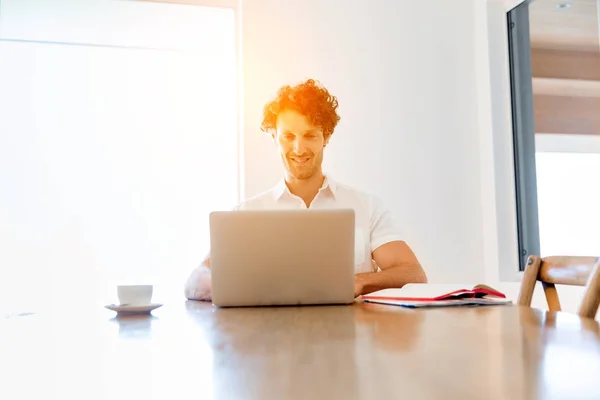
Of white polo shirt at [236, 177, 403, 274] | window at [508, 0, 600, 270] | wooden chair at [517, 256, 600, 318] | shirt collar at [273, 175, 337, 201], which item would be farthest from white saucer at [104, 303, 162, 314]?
window at [508, 0, 600, 270]

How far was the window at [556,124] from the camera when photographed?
334 cm

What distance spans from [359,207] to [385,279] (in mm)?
735

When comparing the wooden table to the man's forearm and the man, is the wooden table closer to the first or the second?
the man's forearm

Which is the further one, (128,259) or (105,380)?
(128,259)

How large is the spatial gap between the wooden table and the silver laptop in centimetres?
28

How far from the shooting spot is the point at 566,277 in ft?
4.68

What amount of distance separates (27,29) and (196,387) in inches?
146

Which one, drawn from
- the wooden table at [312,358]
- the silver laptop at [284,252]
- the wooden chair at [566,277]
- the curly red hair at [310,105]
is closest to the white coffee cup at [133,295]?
the silver laptop at [284,252]

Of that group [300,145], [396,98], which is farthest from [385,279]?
[396,98]

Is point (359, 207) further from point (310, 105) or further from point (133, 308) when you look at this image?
point (133, 308)

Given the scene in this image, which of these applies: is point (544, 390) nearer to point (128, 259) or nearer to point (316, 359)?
point (316, 359)

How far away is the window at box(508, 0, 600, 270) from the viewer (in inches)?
131

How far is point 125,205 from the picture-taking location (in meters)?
3.88

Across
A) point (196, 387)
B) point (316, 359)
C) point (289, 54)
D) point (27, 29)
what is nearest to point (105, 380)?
point (196, 387)
